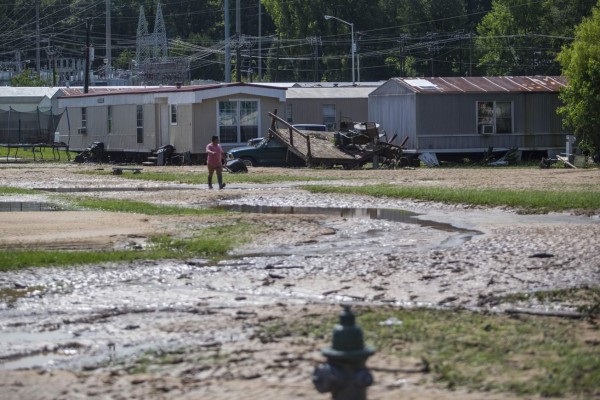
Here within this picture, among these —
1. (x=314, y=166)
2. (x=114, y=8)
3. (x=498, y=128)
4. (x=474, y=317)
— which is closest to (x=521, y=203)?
(x=474, y=317)

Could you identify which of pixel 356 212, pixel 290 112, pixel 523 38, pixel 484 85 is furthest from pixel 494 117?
pixel 523 38

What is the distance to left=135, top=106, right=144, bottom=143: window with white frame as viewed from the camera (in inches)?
2037

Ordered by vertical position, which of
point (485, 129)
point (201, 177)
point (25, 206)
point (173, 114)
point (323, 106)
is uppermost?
point (323, 106)

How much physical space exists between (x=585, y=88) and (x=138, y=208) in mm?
23356

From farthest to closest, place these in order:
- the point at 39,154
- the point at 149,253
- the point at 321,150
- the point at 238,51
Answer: the point at 238,51 → the point at 39,154 → the point at 321,150 → the point at 149,253

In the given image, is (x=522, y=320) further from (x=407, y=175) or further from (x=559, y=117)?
(x=559, y=117)

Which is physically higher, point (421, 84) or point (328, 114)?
point (421, 84)

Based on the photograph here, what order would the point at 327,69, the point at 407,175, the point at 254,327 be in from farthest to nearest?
the point at 327,69 → the point at 407,175 → the point at 254,327

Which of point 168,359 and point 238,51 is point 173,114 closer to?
point 238,51

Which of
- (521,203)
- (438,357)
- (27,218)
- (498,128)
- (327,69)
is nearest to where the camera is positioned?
(438,357)

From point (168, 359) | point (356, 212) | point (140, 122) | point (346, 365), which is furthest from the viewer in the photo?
point (140, 122)

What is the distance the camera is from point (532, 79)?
4916 centimetres

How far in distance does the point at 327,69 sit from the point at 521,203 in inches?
3235

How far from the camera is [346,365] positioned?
6.43 meters
